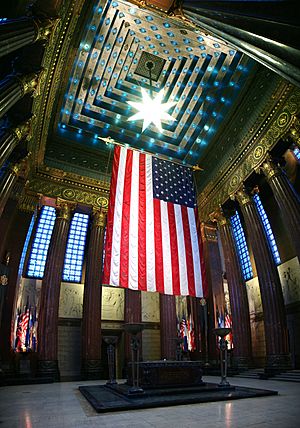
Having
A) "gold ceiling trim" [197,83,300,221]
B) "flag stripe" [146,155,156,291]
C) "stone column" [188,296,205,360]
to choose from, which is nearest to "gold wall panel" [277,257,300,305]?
"gold ceiling trim" [197,83,300,221]

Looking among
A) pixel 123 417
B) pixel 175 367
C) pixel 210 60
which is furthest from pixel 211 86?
pixel 123 417

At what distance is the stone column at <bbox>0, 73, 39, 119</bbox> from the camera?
26.1ft

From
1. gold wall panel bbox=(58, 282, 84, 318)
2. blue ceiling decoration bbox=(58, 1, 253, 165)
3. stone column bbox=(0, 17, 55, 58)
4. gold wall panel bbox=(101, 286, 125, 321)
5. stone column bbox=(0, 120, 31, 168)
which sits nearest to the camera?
stone column bbox=(0, 17, 55, 58)

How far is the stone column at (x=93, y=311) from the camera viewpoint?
48.0 ft

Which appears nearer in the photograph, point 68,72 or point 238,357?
point 68,72

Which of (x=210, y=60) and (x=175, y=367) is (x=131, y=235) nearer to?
(x=175, y=367)

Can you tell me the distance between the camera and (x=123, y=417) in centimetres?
509

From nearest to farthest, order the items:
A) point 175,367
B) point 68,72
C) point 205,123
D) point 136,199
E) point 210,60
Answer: point 175,367 → point 136,199 → point 68,72 → point 210,60 → point 205,123

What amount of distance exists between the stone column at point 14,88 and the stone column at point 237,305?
12272 millimetres

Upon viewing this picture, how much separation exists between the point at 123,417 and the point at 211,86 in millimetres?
14541

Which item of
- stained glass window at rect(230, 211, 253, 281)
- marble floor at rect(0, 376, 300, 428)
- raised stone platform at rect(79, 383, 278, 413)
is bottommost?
raised stone platform at rect(79, 383, 278, 413)

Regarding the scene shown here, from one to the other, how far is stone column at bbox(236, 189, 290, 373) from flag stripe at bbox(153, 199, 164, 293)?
6.55 meters

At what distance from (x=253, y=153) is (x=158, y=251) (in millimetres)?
8456

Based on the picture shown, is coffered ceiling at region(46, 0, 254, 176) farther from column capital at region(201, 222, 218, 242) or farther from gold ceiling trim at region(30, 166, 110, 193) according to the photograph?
column capital at region(201, 222, 218, 242)
